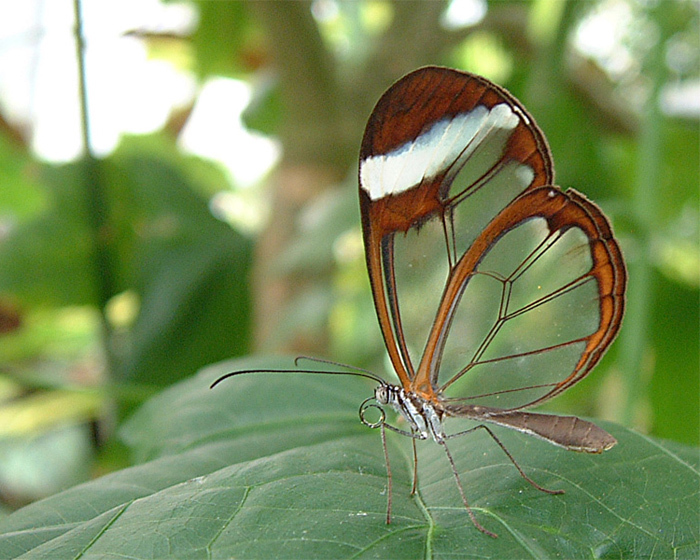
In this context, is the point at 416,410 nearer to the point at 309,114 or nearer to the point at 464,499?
the point at 464,499

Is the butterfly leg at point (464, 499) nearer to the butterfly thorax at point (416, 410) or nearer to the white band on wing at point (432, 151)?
the butterfly thorax at point (416, 410)

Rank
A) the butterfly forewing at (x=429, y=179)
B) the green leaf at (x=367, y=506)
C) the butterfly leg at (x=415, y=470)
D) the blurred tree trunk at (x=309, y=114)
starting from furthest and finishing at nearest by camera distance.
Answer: the blurred tree trunk at (x=309, y=114) < the butterfly forewing at (x=429, y=179) < the butterfly leg at (x=415, y=470) < the green leaf at (x=367, y=506)

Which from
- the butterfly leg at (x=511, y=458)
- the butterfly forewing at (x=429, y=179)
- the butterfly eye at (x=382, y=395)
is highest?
the butterfly forewing at (x=429, y=179)

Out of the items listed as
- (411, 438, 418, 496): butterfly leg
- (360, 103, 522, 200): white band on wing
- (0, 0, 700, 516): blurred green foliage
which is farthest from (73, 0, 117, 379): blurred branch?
(411, 438, 418, 496): butterfly leg

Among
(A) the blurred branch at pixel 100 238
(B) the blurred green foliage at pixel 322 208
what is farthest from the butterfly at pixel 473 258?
(A) the blurred branch at pixel 100 238

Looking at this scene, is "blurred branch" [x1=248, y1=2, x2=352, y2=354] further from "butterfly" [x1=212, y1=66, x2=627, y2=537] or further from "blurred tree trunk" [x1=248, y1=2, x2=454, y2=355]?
"butterfly" [x1=212, y1=66, x2=627, y2=537]

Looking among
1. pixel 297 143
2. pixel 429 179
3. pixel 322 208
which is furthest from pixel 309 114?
pixel 429 179

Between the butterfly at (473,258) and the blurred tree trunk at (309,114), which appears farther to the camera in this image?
the blurred tree trunk at (309,114)
